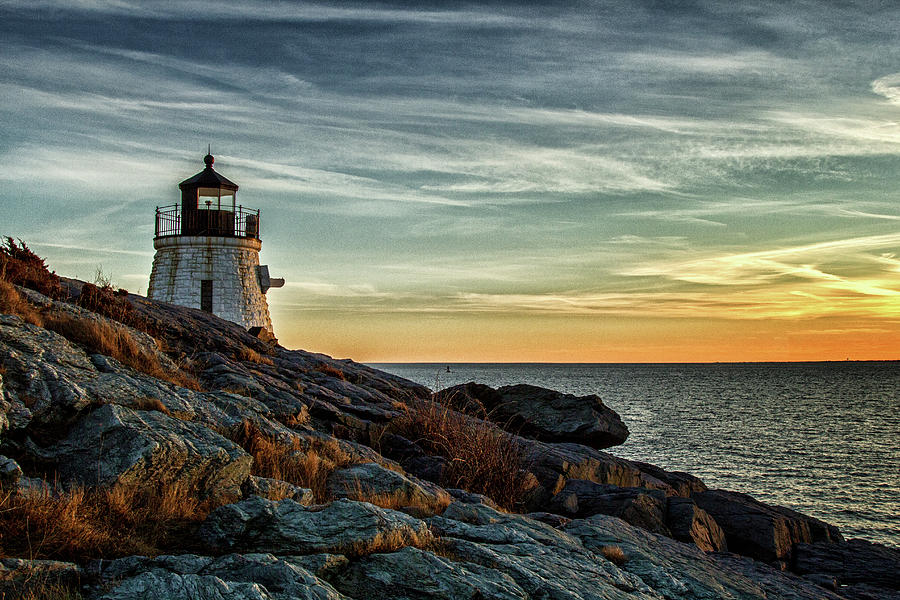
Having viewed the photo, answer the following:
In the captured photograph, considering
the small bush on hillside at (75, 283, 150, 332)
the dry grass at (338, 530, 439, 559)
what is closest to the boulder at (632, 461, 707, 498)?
the dry grass at (338, 530, 439, 559)

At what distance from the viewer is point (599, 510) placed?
12.9m

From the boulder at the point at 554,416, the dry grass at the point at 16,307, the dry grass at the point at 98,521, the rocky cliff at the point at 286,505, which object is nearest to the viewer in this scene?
the dry grass at the point at 98,521

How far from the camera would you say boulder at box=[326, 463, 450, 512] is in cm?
962

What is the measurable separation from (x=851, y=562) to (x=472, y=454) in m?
9.02

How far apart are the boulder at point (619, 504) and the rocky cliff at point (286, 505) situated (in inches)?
1.9

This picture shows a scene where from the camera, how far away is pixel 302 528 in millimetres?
7379

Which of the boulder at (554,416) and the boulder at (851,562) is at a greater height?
the boulder at (554,416)

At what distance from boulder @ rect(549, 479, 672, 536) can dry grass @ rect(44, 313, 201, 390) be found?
6.63 m

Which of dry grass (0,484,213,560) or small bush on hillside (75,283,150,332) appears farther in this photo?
small bush on hillside (75,283,150,332)

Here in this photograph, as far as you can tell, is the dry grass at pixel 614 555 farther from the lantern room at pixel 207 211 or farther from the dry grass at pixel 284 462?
the lantern room at pixel 207 211

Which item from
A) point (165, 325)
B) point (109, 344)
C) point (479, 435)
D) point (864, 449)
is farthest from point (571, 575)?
point (864, 449)

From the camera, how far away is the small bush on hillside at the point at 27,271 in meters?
13.3

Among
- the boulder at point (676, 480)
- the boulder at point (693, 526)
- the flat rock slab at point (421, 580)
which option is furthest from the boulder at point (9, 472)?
the boulder at point (676, 480)

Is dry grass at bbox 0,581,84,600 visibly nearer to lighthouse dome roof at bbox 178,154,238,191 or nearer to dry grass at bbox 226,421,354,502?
dry grass at bbox 226,421,354,502
